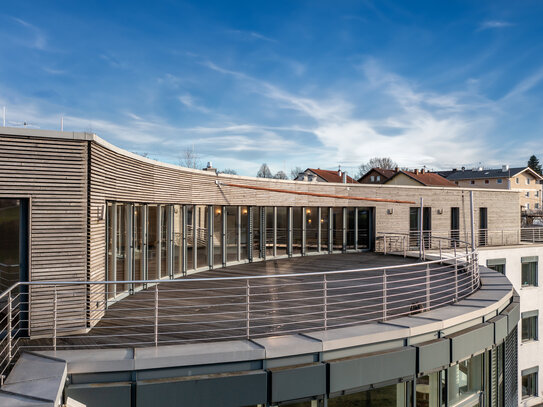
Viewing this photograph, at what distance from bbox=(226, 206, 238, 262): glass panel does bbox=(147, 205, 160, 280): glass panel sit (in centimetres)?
387

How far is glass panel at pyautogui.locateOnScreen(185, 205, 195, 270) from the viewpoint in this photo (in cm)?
1304

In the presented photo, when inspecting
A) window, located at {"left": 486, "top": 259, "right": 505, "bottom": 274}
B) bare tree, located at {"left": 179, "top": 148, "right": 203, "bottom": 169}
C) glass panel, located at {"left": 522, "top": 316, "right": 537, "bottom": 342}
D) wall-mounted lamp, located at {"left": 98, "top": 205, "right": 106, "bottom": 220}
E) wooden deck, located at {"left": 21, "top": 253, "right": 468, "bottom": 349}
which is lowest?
glass panel, located at {"left": 522, "top": 316, "right": 537, "bottom": 342}

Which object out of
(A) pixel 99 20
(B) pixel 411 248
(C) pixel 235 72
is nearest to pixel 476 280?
(B) pixel 411 248

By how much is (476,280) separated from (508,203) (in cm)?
1880

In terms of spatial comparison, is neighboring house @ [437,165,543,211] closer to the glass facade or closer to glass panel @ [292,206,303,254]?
the glass facade

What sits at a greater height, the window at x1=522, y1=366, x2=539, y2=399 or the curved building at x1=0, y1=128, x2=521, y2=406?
the curved building at x1=0, y1=128, x2=521, y2=406

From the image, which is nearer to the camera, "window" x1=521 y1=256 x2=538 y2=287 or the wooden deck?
the wooden deck

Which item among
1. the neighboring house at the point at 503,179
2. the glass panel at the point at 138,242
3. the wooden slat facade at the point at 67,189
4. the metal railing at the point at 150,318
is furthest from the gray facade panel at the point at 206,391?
the neighboring house at the point at 503,179

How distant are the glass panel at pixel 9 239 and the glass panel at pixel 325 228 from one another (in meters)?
13.5

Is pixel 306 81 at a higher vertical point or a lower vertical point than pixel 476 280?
higher

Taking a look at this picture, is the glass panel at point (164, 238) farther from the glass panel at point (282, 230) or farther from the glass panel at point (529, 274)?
the glass panel at point (529, 274)

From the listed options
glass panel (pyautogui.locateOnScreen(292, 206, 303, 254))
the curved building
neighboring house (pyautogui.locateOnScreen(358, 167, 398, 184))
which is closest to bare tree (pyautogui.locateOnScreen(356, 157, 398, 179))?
neighboring house (pyautogui.locateOnScreen(358, 167, 398, 184))

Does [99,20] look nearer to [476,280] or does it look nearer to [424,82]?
[424,82]

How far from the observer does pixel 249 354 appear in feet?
17.3
